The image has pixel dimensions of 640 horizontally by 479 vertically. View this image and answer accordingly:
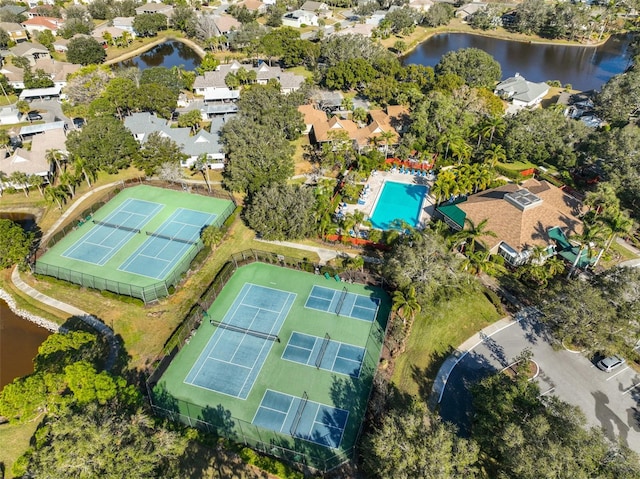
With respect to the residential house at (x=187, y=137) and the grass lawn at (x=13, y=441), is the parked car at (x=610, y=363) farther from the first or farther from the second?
the residential house at (x=187, y=137)

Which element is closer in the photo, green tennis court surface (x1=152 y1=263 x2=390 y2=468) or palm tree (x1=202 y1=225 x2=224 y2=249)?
green tennis court surface (x1=152 y1=263 x2=390 y2=468)

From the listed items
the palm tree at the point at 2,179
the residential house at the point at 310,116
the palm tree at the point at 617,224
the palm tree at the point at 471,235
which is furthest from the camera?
the residential house at the point at 310,116

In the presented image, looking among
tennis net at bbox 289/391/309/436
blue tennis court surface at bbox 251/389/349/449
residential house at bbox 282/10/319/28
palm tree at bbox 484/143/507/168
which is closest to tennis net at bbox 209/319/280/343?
blue tennis court surface at bbox 251/389/349/449

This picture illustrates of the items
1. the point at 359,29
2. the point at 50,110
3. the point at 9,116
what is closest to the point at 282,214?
the point at 50,110

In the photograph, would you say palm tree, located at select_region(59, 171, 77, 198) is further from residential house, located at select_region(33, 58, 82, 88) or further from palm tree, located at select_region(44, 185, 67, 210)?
residential house, located at select_region(33, 58, 82, 88)

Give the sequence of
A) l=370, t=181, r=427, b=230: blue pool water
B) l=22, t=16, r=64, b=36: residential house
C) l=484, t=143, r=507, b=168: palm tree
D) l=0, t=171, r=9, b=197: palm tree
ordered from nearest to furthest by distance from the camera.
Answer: l=370, t=181, r=427, b=230: blue pool water
l=0, t=171, r=9, b=197: palm tree
l=484, t=143, r=507, b=168: palm tree
l=22, t=16, r=64, b=36: residential house

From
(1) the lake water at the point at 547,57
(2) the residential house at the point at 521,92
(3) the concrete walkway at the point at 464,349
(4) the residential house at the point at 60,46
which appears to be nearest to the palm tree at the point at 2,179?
(3) the concrete walkway at the point at 464,349

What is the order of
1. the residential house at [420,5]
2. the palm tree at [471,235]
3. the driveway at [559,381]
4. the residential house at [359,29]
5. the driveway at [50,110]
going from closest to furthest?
the driveway at [559,381]
the palm tree at [471,235]
the driveway at [50,110]
the residential house at [359,29]
the residential house at [420,5]
